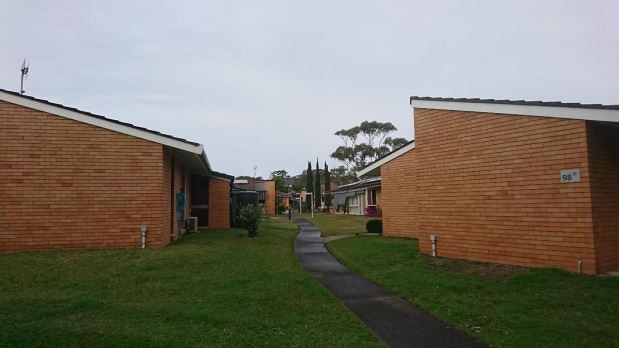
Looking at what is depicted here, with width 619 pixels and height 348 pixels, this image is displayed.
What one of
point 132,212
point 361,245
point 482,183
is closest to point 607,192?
point 482,183

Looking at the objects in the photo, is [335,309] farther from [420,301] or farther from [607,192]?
[607,192]

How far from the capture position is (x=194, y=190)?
23.0 meters

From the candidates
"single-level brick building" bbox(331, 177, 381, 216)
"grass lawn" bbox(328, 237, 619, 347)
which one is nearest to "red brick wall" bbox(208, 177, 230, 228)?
"single-level brick building" bbox(331, 177, 381, 216)

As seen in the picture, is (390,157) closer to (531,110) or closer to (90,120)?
(531,110)

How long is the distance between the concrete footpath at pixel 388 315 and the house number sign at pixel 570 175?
3.89 m

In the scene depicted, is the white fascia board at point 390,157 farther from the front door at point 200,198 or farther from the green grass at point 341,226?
the front door at point 200,198

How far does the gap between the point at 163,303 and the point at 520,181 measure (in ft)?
23.3

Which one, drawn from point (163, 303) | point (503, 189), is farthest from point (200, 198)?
point (503, 189)

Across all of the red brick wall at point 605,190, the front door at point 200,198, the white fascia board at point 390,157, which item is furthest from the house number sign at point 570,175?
the front door at point 200,198

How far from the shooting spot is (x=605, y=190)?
809 cm

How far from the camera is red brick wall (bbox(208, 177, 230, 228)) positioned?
75.2ft

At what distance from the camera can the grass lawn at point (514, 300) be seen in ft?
16.7

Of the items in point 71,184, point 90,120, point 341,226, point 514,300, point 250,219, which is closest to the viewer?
point 514,300

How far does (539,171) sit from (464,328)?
438 centimetres
